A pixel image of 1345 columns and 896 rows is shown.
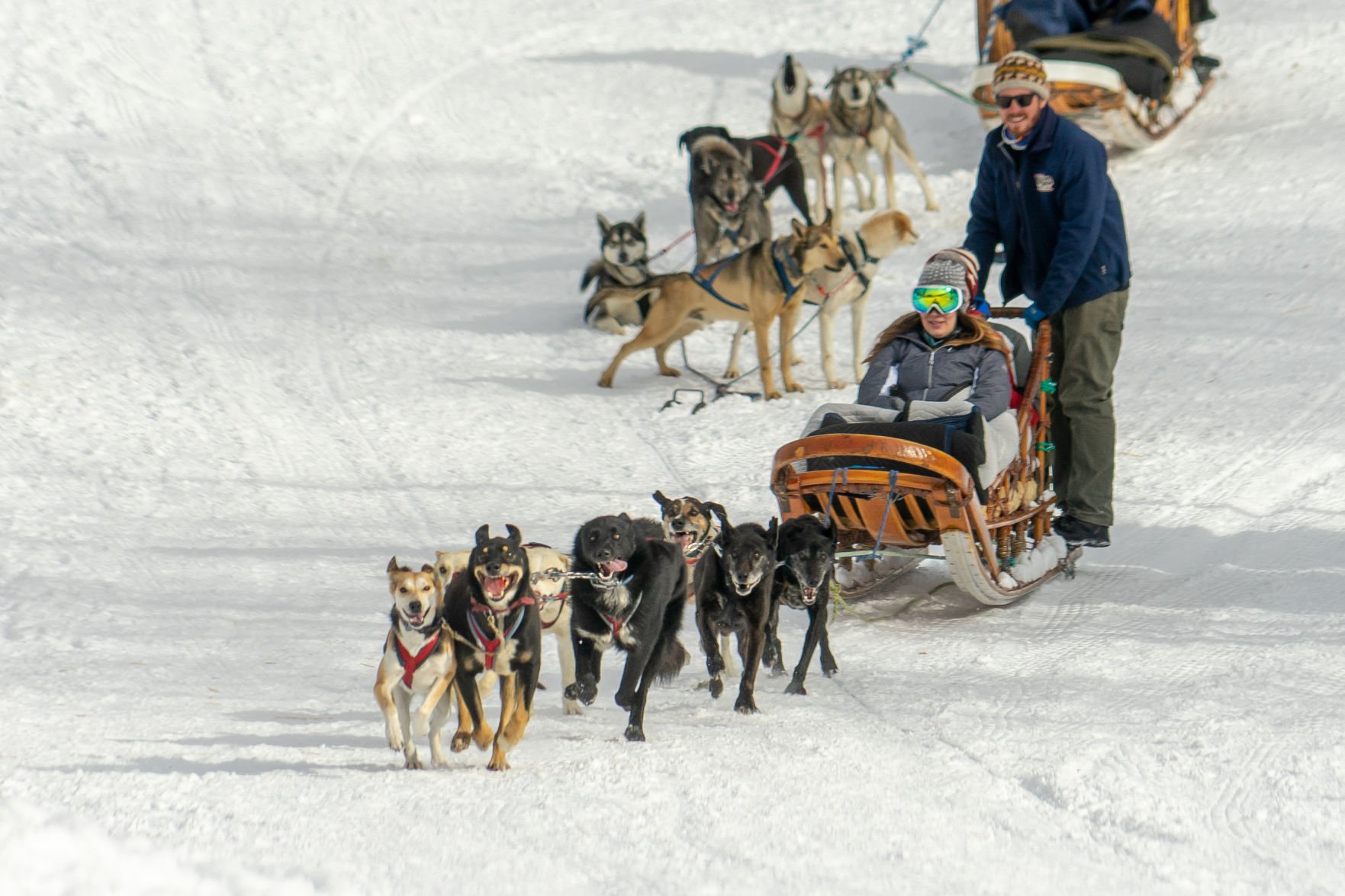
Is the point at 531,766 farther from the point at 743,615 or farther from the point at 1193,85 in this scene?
the point at 1193,85

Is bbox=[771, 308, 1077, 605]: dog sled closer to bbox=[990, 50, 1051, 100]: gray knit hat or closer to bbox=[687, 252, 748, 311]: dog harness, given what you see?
bbox=[990, 50, 1051, 100]: gray knit hat

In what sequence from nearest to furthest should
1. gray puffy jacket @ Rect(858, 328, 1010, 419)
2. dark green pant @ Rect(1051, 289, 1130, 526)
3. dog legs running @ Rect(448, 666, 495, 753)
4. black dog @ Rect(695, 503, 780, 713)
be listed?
dog legs running @ Rect(448, 666, 495, 753) → black dog @ Rect(695, 503, 780, 713) → gray puffy jacket @ Rect(858, 328, 1010, 419) → dark green pant @ Rect(1051, 289, 1130, 526)

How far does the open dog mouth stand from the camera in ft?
11.7

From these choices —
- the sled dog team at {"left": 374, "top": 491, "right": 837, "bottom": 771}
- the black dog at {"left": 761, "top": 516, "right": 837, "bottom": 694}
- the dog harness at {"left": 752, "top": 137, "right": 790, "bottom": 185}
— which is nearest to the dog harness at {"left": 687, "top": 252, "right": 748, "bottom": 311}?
the dog harness at {"left": 752, "top": 137, "right": 790, "bottom": 185}

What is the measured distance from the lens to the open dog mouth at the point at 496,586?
11.7ft

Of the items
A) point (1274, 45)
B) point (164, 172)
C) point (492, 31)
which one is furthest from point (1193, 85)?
point (164, 172)

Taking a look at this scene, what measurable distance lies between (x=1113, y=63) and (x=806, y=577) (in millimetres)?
7659

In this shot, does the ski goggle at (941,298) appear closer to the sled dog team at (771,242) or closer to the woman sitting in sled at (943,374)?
the woman sitting in sled at (943,374)

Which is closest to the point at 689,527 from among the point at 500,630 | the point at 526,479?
the point at 500,630

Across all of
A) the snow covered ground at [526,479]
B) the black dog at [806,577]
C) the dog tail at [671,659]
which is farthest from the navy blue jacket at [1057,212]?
the dog tail at [671,659]

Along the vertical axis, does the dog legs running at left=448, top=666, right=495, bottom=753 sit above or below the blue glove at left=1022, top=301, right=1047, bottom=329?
below

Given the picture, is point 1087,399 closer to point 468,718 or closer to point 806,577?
point 806,577

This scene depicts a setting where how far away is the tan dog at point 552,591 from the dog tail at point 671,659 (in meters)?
0.28

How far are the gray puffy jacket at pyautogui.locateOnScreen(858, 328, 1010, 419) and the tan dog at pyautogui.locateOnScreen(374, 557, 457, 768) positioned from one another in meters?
2.19
